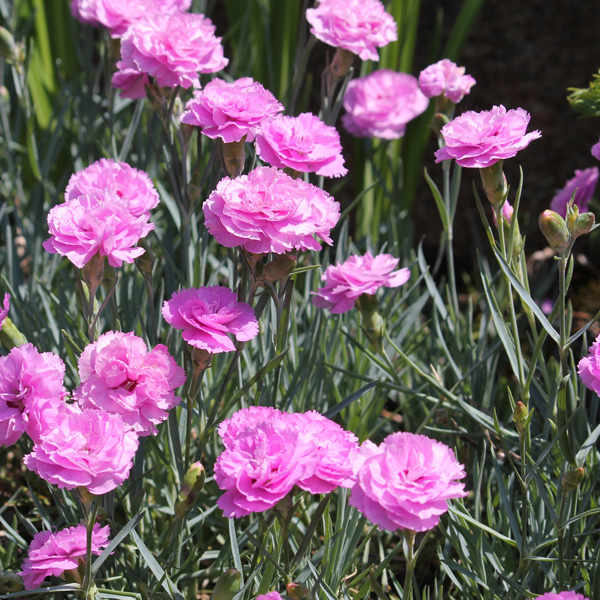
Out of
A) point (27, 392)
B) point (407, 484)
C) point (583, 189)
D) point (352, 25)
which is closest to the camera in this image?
point (407, 484)

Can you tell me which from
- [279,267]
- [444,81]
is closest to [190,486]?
[279,267]

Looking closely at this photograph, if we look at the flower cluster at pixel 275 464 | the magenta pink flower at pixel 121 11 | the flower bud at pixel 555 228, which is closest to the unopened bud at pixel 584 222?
the flower bud at pixel 555 228

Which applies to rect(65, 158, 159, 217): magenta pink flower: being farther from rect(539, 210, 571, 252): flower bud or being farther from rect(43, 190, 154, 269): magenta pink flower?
rect(539, 210, 571, 252): flower bud

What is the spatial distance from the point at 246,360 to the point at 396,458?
0.50m

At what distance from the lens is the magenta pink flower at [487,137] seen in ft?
2.54

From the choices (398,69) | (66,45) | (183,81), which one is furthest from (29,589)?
(66,45)

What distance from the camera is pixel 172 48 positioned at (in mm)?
908

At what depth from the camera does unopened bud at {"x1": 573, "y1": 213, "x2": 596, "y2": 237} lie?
0.75 m

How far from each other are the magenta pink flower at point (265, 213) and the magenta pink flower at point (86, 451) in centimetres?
21

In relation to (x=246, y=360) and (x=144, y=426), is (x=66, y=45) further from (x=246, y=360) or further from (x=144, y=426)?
(x=144, y=426)

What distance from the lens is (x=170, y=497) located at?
1.03 metres

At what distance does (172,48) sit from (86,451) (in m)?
0.52

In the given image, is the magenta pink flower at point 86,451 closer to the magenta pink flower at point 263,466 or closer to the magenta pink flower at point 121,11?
the magenta pink flower at point 263,466

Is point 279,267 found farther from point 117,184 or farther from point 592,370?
point 592,370
